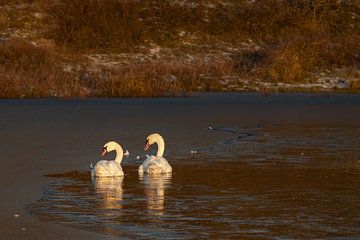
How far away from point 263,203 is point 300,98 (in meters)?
22.3

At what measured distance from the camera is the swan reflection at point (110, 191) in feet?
42.7

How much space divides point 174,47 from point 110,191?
3203 centimetres

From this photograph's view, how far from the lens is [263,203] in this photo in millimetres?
13086

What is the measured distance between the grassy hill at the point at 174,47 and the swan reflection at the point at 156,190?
61.3 feet

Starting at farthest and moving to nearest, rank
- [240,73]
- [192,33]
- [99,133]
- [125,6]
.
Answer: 1. [125,6]
2. [192,33]
3. [240,73]
4. [99,133]

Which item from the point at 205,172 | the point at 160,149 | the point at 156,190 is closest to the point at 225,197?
the point at 156,190

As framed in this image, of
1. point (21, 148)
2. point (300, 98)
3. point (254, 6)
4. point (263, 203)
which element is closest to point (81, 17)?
point (254, 6)

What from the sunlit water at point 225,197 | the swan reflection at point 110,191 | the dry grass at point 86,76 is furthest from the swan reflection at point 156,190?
the dry grass at point 86,76

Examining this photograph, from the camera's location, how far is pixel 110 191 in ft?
46.2

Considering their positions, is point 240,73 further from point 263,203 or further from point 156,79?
point 263,203

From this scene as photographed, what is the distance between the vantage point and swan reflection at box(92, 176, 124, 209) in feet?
42.7

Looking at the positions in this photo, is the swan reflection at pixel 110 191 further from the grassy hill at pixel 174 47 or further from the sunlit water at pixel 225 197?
the grassy hill at pixel 174 47

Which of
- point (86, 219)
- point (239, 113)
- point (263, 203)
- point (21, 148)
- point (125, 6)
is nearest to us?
point (86, 219)

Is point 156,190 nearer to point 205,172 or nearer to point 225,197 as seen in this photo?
point 225,197
